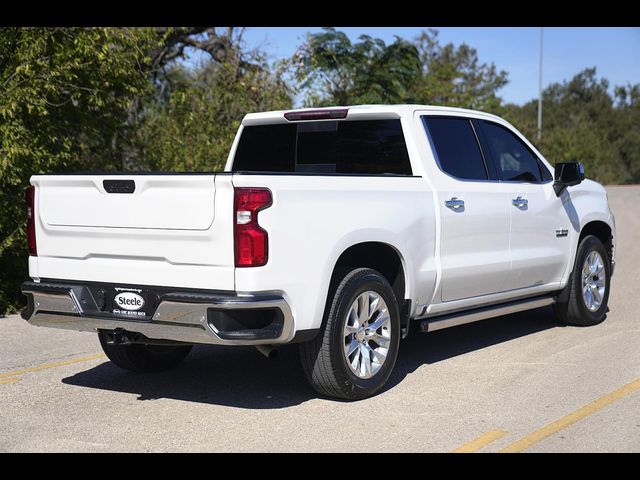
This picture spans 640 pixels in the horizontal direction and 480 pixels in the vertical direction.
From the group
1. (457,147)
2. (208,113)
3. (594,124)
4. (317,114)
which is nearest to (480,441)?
(457,147)

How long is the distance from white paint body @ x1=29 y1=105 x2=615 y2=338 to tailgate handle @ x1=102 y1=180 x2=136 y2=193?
3 centimetres

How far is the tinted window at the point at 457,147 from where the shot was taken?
721 centimetres

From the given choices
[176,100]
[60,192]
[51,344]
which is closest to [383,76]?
[176,100]

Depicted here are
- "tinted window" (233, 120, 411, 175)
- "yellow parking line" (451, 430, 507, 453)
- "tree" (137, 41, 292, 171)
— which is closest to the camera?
"yellow parking line" (451, 430, 507, 453)

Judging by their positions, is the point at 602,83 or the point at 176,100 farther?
the point at 602,83

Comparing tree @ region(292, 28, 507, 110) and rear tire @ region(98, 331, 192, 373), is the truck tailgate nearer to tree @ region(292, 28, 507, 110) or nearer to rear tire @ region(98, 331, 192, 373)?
rear tire @ region(98, 331, 192, 373)

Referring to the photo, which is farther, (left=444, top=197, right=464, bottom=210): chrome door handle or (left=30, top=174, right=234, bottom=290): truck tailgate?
(left=444, top=197, right=464, bottom=210): chrome door handle

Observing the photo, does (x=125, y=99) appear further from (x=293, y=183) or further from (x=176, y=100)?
(x=293, y=183)

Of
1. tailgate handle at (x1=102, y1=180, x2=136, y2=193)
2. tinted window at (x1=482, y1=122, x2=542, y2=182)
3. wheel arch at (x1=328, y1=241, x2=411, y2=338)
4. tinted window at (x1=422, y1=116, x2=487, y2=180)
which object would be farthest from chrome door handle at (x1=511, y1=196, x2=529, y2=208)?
tailgate handle at (x1=102, y1=180, x2=136, y2=193)

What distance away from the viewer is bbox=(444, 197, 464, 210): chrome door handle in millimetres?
6973

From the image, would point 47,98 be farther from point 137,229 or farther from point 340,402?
point 340,402

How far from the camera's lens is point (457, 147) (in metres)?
7.43
